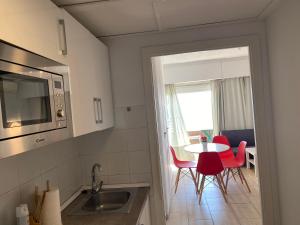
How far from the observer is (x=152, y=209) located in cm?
238

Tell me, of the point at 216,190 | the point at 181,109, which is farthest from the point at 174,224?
the point at 181,109

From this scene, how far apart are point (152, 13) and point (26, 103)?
1196mm

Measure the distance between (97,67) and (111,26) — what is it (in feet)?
1.21

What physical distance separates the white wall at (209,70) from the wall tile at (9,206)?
4288 mm

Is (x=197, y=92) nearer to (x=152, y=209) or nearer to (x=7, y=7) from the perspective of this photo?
(x=152, y=209)

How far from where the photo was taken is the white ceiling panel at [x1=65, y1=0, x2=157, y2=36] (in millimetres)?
1637

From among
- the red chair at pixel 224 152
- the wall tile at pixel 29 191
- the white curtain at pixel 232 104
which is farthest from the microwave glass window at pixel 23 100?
the white curtain at pixel 232 104

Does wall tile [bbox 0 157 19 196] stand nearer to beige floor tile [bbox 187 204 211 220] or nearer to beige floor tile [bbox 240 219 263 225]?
beige floor tile [bbox 187 204 211 220]

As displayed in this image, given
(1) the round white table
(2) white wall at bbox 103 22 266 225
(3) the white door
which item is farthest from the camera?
(1) the round white table

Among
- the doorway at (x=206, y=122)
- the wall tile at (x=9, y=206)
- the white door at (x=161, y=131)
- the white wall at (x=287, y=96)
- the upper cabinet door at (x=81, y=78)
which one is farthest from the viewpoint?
the doorway at (x=206, y=122)

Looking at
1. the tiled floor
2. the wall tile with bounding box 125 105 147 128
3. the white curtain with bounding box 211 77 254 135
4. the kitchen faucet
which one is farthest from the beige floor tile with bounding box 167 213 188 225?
the white curtain with bounding box 211 77 254 135

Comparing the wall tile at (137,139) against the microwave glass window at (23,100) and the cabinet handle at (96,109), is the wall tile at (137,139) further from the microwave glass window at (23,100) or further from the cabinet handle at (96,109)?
the microwave glass window at (23,100)

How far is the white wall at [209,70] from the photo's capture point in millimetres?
5328

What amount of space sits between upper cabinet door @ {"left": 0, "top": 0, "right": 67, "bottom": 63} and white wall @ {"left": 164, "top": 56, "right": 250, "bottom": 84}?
416 centimetres
